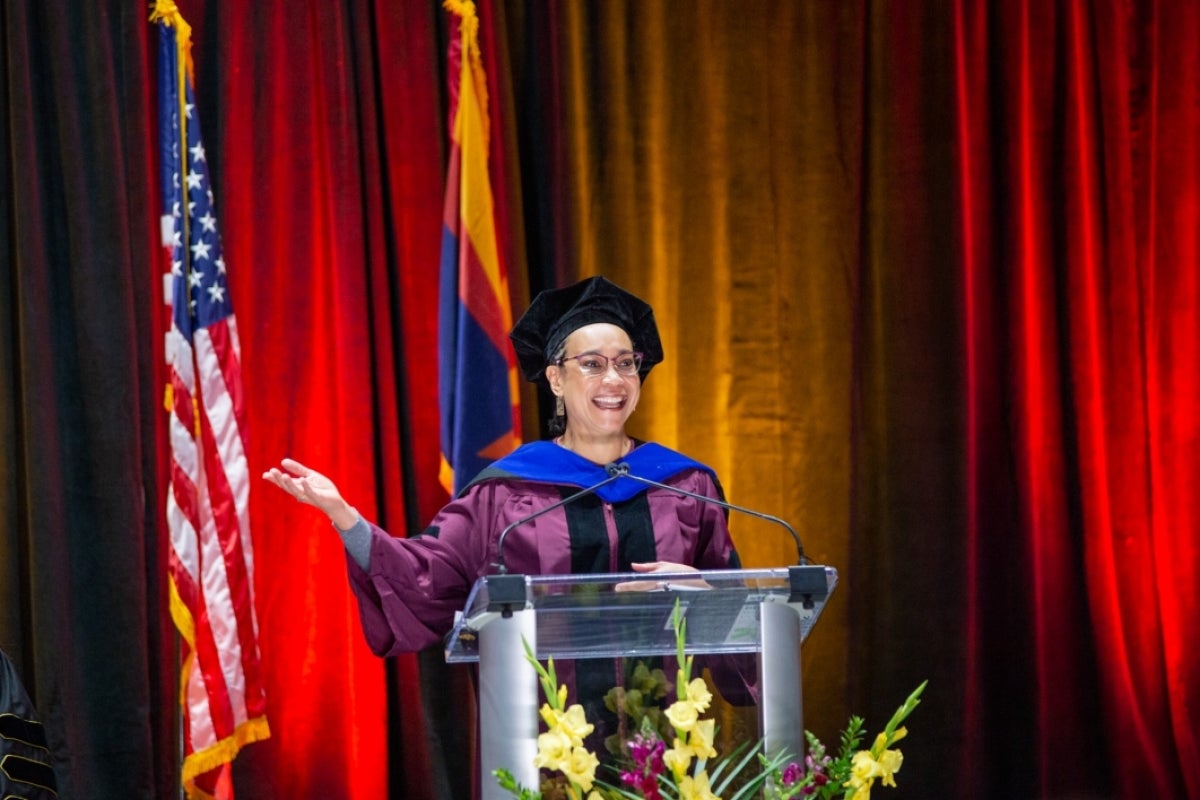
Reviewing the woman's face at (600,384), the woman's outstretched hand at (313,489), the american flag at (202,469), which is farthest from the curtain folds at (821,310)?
the woman's outstretched hand at (313,489)

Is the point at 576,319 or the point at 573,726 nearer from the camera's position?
the point at 573,726

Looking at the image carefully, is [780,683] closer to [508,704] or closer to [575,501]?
[508,704]

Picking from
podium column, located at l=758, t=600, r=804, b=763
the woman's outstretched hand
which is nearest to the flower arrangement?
podium column, located at l=758, t=600, r=804, b=763

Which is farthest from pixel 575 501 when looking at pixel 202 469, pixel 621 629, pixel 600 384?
pixel 202 469

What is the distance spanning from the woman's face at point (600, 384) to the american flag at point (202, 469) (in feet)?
4.25

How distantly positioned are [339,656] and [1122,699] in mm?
2582

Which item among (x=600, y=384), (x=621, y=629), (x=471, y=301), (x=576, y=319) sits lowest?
(x=621, y=629)

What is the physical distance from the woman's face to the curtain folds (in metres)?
1.22

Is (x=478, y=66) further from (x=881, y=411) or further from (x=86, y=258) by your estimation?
(x=881, y=411)

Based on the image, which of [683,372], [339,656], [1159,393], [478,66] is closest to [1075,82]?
[1159,393]

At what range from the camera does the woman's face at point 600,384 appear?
130 inches

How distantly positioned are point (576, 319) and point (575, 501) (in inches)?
16.8

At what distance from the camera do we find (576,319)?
337cm

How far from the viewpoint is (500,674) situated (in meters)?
2.09
